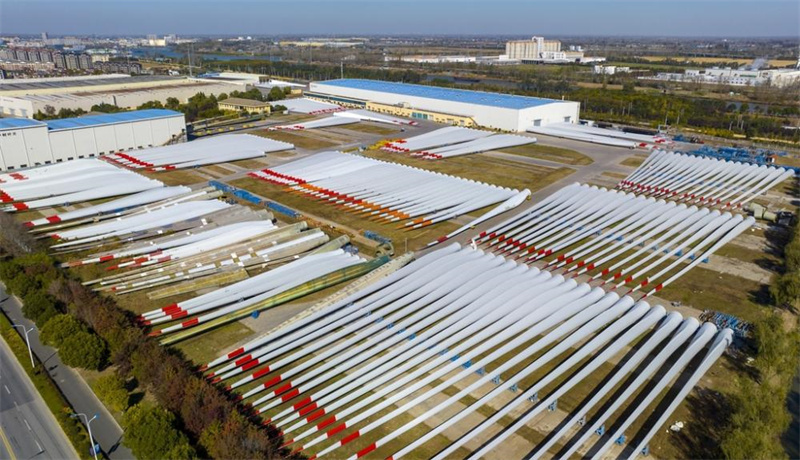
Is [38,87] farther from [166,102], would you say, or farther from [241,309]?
[241,309]

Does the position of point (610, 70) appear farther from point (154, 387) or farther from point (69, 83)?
point (154, 387)

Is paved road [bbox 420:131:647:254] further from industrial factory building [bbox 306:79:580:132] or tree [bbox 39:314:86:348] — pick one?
tree [bbox 39:314:86:348]

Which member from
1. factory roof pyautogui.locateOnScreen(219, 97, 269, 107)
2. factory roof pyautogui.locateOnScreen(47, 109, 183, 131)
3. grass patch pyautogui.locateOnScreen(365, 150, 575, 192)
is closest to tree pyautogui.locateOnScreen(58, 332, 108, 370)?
grass patch pyautogui.locateOnScreen(365, 150, 575, 192)

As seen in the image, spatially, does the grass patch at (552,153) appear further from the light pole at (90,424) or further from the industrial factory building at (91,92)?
the industrial factory building at (91,92)

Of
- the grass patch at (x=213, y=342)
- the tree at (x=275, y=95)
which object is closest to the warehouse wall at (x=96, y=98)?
the tree at (x=275, y=95)

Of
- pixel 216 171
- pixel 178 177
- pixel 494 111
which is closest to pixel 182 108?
pixel 216 171

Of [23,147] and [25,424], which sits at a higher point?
[23,147]

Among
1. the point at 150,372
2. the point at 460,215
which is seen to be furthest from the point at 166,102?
the point at 150,372
